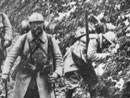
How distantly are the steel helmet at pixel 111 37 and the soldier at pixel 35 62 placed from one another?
106 centimetres

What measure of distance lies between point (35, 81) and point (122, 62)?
184 cm

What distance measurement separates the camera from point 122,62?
10.1 meters

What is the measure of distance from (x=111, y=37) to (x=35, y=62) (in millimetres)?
1677

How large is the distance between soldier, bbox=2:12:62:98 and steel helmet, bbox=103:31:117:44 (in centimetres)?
106

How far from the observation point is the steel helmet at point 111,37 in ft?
32.8

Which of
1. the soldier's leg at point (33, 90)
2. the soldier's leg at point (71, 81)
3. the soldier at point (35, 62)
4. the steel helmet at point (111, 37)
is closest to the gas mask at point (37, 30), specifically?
the soldier at point (35, 62)

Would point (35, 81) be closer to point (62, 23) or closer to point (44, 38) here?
point (44, 38)

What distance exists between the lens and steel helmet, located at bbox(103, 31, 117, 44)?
998cm

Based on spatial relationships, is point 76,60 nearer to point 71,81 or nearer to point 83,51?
point 83,51

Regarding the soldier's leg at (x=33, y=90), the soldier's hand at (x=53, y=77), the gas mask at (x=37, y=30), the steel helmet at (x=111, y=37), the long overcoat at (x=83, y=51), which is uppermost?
the gas mask at (x=37, y=30)

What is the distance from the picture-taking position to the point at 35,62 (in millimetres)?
9719

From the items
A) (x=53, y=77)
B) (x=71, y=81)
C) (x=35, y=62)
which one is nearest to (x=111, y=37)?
(x=71, y=81)

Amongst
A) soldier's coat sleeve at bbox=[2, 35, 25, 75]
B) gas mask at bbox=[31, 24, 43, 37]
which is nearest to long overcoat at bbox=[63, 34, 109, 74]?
gas mask at bbox=[31, 24, 43, 37]

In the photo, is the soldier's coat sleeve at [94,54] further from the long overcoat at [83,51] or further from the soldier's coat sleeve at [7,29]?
the soldier's coat sleeve at [7,29]
